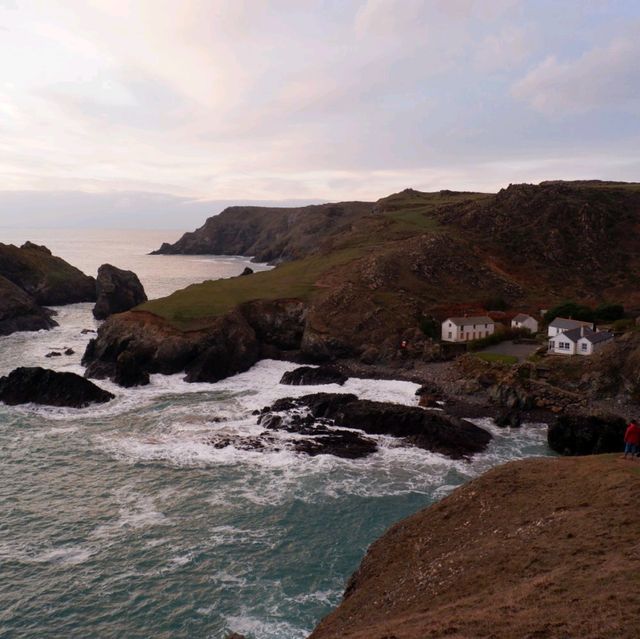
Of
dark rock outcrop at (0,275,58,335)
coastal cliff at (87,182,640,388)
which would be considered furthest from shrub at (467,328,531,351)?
dark rock outcrop at (0,275,58,335)

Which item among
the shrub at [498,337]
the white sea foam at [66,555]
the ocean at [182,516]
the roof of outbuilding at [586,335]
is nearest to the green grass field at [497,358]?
the shrub at [498,337]

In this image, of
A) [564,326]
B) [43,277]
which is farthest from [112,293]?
[564,326]

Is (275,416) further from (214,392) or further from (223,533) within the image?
(223,533)

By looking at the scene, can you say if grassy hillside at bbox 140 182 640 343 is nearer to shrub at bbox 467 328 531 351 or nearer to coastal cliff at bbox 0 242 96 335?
shrub at bbox 467 328 531 351

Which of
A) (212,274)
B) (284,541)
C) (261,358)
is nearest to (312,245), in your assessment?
(212,274)

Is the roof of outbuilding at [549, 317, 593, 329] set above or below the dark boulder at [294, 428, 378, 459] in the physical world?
above

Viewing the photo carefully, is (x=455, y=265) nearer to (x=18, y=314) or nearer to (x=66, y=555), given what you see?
(x=18, y=314)
